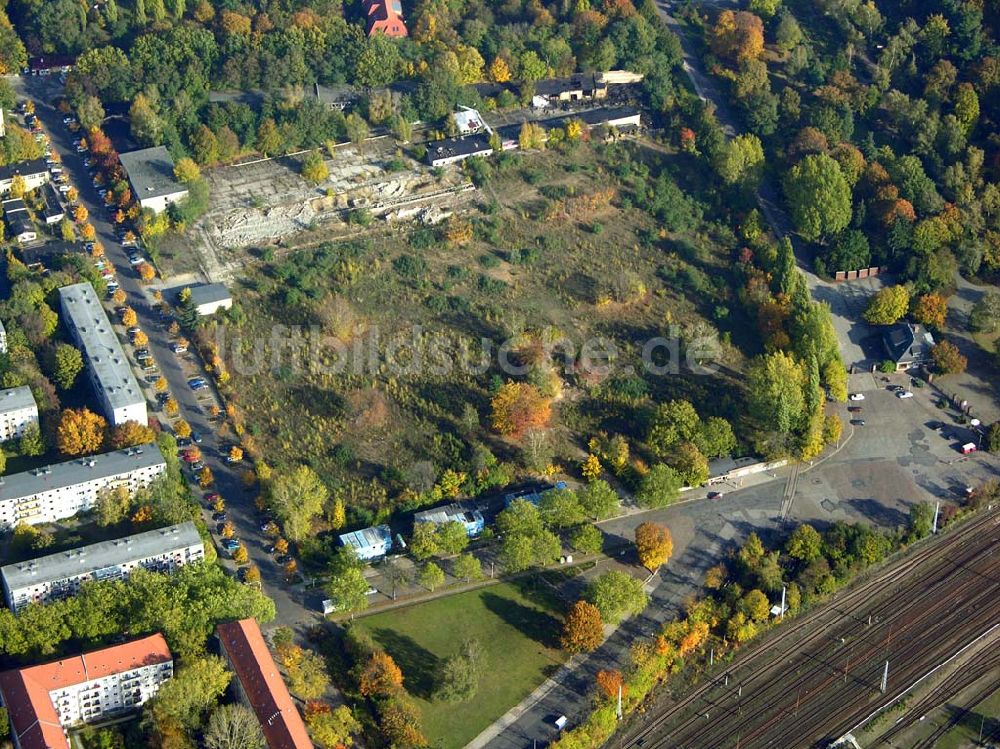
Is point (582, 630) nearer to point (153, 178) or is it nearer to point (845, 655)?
point (845, 655)

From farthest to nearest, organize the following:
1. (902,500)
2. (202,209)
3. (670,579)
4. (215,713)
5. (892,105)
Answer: (892,105), (202,209), (902,500), (670,579), (215,713)

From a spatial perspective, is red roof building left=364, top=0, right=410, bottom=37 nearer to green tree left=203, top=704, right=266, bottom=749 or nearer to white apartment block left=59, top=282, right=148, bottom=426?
white apartment block left=59, top=282, right=148, bottom=426

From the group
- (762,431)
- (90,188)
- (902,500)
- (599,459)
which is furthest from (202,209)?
(902,500)

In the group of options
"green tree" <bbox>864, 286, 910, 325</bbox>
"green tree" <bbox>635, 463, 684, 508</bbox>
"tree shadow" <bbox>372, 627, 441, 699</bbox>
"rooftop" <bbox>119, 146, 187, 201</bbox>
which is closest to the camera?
"tree shadow" <bbox>372, 627, 441, 699</bbox>

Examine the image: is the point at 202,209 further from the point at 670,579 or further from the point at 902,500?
the point at 902,500

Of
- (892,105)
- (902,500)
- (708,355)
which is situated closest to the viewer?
(902,500)

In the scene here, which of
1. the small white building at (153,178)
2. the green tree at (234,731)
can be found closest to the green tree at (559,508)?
the green tree at (234,731)

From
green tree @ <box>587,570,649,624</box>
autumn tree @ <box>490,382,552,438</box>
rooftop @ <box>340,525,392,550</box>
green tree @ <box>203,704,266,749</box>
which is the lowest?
green tree @ <box>587,570,649,624</box>

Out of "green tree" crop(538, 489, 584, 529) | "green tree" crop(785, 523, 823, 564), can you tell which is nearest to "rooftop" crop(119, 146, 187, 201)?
"green tree" crop(538, 489, 584, 529)
